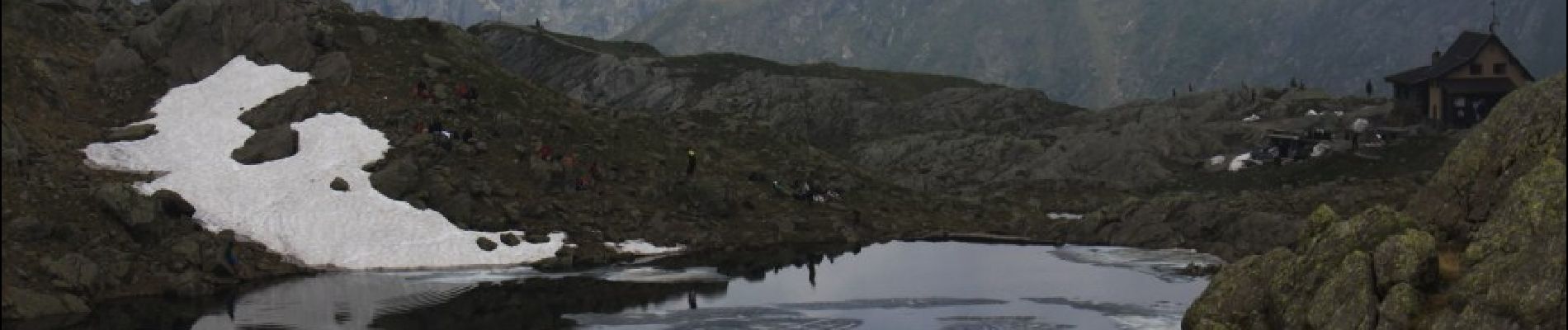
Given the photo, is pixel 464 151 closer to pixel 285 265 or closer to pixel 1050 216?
pixel 285 265

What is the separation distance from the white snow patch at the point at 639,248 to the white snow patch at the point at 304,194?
360 cm

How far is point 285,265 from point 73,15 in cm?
3574

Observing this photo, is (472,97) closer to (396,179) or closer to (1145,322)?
(396,179)

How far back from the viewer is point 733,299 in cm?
7156

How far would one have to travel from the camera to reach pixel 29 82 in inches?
3442

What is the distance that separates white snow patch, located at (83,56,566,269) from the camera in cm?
7956

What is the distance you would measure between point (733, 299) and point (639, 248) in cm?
1962

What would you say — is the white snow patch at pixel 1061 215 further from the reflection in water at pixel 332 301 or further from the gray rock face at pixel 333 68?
the reflection in water at pixel 332 301

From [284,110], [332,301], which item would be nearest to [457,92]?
[284,110]

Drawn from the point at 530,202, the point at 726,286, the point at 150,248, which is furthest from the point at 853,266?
the point at 150,248

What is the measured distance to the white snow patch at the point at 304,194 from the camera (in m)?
79.6

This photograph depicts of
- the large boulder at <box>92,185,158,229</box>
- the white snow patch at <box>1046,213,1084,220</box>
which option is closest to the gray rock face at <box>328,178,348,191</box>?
the large boulder at <box>92,185,158,229</box>

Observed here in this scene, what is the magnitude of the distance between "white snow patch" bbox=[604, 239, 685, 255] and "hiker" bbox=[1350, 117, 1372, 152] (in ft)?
256

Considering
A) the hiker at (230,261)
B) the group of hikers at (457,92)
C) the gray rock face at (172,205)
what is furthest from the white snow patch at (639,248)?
the gray rock face at (172,205)
